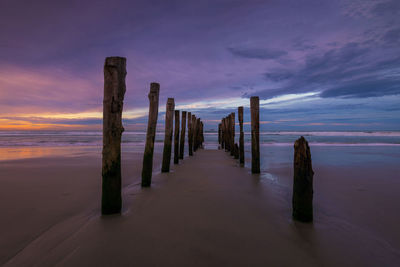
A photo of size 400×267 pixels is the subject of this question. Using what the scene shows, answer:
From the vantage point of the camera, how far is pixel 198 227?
3.03 meters

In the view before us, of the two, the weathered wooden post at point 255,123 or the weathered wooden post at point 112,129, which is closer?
the weathered wooden post at point 112,129

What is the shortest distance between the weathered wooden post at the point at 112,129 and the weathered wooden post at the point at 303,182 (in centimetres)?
278

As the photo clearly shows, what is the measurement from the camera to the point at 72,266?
2117mm

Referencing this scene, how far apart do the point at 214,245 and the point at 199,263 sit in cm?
37

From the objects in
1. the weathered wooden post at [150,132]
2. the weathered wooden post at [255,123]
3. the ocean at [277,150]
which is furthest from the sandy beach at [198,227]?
the ocean at [277,150]

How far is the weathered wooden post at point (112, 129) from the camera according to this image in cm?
330

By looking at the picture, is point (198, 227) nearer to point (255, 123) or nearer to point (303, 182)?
point (303, 182)

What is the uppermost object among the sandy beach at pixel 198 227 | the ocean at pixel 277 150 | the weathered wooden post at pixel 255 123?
the weathered wooden post at pixel 255 123

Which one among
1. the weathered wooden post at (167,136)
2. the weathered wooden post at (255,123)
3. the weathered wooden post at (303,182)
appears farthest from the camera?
the weathered wooden post at (167,136)

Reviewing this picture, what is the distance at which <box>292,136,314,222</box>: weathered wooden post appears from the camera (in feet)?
10.2

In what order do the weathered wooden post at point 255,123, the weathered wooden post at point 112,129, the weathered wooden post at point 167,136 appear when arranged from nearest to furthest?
the weathered wooden post at point 112,129 < the weathered wooden post at point 255,123 < the weathered wooden post at point 167,136

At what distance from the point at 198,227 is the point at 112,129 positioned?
1.96 m

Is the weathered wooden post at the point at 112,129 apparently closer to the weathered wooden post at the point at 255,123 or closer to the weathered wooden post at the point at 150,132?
the weathered wooden post at the point at 150,132

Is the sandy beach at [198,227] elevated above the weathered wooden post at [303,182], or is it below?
below
